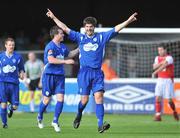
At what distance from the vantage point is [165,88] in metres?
21.5

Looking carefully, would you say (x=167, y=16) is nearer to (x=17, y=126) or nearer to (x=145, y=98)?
(x=145, y=98)

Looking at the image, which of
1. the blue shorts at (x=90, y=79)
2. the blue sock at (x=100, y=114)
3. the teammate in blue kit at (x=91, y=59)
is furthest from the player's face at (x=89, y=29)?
the blue sock at (x=100, y=114)

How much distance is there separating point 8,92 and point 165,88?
5629 mm

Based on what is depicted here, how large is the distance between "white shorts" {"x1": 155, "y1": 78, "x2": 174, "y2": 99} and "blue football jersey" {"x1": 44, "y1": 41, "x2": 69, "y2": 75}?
17.7ft

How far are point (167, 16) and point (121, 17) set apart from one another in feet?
6.72

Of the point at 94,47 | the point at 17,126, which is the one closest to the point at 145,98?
the point at 17,126

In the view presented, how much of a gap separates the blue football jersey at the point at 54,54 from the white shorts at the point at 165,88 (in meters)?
5.40

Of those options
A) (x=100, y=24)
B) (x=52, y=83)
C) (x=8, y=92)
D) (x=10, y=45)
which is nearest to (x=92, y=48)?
(x=52, y=83)

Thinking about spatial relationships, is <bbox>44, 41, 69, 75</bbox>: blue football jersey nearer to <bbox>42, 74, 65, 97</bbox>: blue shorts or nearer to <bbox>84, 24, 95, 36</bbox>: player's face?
<bbox>42, 74, 65, 97</bbox>: blue shorts

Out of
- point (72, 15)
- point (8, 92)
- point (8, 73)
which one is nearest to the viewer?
point (8, 73)

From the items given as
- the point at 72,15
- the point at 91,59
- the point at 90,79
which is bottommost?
the point at 90,79

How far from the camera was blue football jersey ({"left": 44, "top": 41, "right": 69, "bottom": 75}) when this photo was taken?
1638cm

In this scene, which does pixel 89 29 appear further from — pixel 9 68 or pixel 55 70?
pixel 9 68

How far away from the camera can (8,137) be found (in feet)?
48.3
